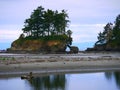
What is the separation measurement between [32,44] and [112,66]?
179 ft

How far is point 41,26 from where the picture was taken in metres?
117

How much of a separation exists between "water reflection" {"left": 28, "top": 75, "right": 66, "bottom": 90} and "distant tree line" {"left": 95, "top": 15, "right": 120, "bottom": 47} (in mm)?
86939

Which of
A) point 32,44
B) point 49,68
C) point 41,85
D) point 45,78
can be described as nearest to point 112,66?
point 49,68

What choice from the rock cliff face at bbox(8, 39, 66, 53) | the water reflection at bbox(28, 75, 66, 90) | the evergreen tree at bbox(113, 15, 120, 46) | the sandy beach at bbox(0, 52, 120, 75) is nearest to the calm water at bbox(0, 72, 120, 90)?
the water reflection at bbox(28, 75, 66, 90)

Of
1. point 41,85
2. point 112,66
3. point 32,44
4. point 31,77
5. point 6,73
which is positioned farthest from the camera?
point 32,44

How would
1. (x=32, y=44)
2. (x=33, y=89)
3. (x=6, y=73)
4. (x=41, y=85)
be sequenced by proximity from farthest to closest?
(x=32, y=44) → (x=6, y=73) → (x=41, y=85) → (x=33, y=89)

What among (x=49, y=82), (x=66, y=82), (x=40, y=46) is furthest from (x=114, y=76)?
(x=40, y=46)

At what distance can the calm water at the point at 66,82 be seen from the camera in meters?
39.2

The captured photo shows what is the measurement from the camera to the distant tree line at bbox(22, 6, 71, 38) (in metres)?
117

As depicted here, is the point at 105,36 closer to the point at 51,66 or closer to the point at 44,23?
the point at 44,23

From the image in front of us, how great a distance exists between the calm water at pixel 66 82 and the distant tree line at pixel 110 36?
83.1 m

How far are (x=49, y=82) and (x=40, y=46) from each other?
71.2 metres

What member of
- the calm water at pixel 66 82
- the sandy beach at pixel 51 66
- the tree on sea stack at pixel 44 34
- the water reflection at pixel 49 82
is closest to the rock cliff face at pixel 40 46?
the tree on sea stack at pixel 44 34

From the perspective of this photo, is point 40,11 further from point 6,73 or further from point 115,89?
point 115,89
